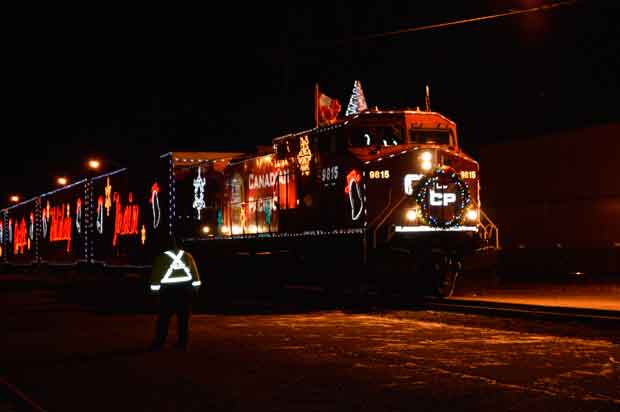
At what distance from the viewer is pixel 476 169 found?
18359 mm

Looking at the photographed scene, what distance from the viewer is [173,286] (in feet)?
35.9

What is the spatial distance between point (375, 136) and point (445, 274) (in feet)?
11.3

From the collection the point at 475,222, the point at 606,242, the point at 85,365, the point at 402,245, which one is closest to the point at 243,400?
the point at 85,365

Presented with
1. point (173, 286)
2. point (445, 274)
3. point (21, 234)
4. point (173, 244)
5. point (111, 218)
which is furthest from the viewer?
point (21, 234)

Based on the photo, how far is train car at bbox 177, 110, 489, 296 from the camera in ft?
56.0

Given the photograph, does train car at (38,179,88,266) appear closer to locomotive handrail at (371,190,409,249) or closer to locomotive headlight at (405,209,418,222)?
locomotive handrail at (371,190,409,249)

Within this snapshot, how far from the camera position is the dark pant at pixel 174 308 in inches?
430

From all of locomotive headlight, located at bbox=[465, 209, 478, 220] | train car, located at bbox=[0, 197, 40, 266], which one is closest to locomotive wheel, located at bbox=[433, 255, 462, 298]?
locomotive headlight, located at bbox=[465, 209, 478, 220]

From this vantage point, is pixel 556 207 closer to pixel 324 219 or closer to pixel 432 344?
pixel 324 219

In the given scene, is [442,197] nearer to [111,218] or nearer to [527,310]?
[527,310]

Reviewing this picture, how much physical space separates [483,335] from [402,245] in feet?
16.7

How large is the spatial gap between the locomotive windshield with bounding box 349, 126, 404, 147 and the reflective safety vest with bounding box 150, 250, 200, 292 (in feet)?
23.5

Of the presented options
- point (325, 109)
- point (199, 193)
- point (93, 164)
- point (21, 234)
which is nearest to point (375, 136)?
point (325, 109)

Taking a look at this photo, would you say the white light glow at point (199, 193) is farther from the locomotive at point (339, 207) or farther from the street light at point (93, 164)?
the street light at point (93, 164)
